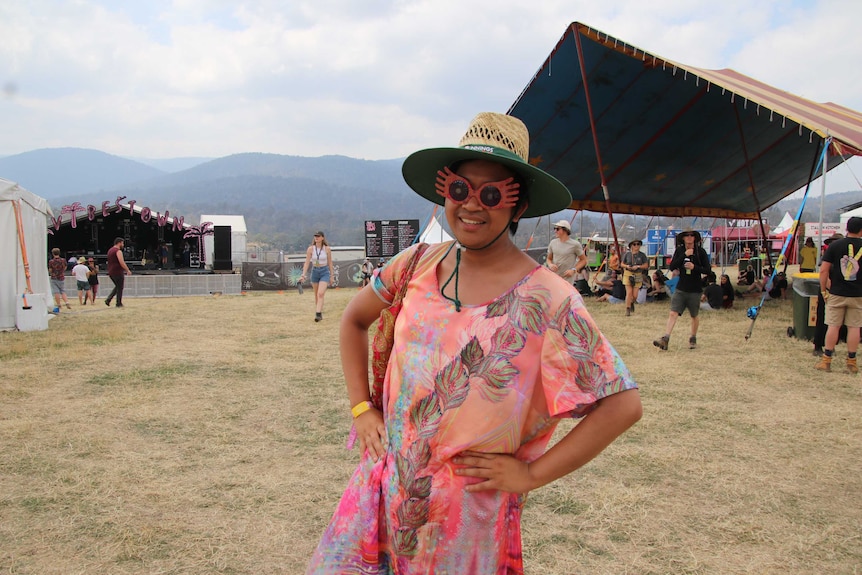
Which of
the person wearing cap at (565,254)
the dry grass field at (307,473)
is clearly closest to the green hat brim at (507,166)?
the dry grass field at (307,473)

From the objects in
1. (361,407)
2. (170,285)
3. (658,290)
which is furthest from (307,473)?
(170,285)

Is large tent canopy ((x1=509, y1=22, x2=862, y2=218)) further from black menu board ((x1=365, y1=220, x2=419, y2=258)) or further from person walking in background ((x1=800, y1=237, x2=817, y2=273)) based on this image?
black menu board ((x1=365, y1=220, x2=419, y2=258))

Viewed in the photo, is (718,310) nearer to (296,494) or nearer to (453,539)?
(296,494)

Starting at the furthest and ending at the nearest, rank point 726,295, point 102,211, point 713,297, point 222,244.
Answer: point 222,244 → point 102,211 → point 726,295 → point 713,297

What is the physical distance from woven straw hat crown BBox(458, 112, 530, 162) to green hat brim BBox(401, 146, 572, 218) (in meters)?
0.02

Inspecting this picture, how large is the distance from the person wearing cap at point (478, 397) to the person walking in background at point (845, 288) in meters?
6.54

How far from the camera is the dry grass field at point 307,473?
8.94ft

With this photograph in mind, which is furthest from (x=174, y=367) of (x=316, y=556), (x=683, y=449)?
(x=316, y=556)

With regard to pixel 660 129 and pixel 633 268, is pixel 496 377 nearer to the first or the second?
pixel 633 268

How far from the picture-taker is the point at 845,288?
6.41 m

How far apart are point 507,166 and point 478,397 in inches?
22.3

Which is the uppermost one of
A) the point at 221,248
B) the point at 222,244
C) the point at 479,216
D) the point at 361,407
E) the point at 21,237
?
the point at 222,244

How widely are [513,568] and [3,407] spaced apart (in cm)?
549

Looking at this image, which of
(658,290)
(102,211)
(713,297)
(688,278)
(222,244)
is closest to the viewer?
(688,278)
